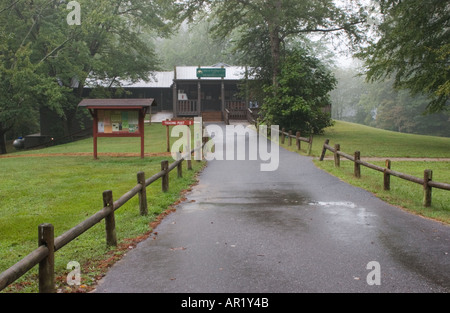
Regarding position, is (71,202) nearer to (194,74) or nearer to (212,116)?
(212,116)

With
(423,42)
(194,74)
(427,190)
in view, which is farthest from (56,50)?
(427,190)

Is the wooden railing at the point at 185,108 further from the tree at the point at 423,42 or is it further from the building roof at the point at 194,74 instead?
the tree at the point at 423,42

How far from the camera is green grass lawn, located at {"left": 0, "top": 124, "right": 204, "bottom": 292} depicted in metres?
6.48

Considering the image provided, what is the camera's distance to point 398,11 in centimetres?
2178

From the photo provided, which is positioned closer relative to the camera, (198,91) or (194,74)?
(198,91)

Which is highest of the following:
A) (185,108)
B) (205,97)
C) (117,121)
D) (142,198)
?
(205,97)

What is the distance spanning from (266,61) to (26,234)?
28.7m

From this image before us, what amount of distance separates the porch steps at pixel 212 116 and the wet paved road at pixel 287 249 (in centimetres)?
3335

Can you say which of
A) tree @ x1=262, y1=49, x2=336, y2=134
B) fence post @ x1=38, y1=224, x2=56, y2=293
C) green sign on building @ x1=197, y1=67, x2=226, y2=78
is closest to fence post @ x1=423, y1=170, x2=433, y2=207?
fence post @ x1=38, y1=224, x2=56, y2=293

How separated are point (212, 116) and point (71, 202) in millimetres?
34340

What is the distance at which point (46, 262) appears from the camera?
4.62 m

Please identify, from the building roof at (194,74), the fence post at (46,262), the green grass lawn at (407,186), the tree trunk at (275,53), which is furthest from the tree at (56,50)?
the fence post at (46,262)

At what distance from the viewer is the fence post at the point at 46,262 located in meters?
4.59

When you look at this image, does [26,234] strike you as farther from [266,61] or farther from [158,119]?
[158,119]
